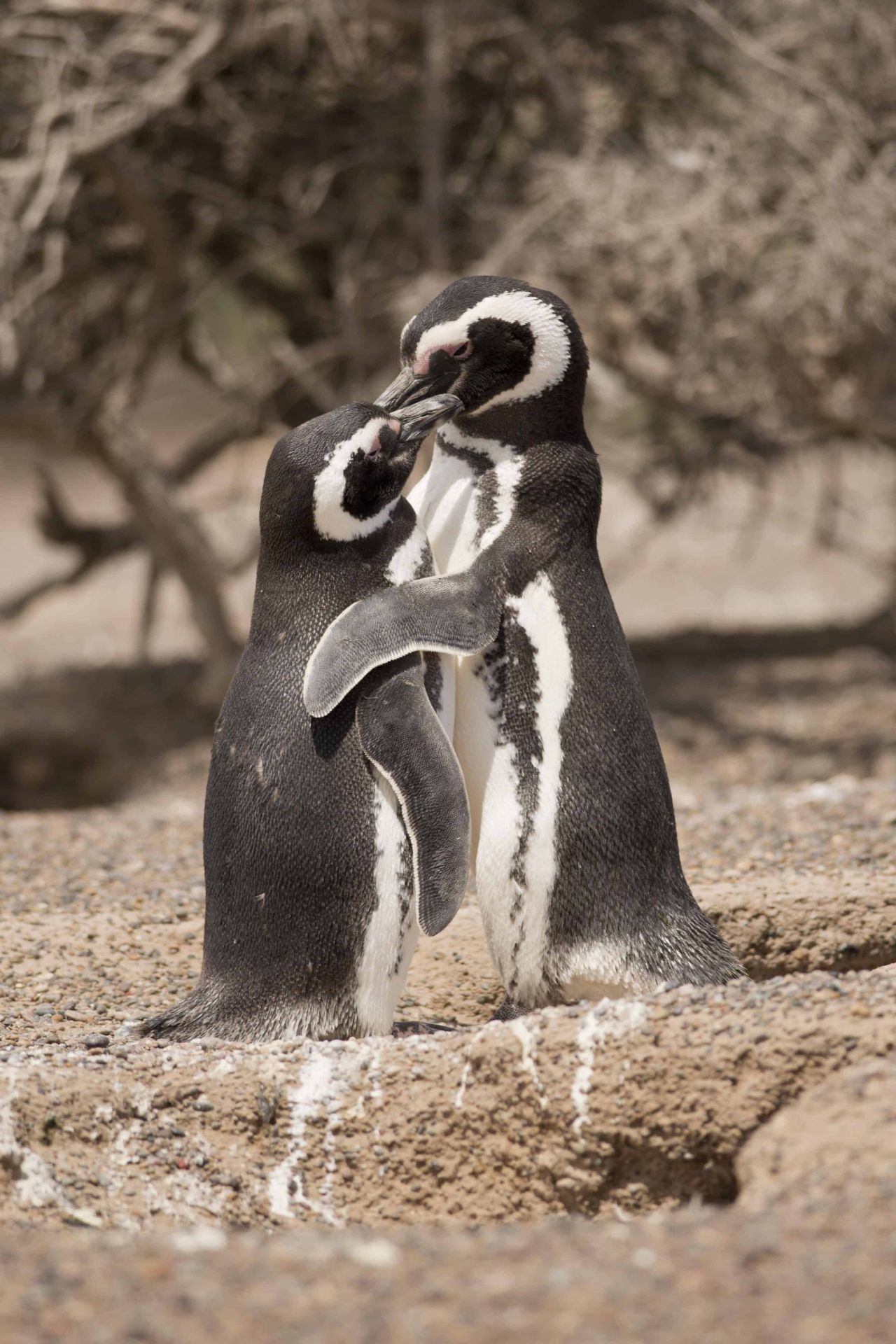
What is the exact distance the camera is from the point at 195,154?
9188mm

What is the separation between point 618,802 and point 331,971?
2.07 ft

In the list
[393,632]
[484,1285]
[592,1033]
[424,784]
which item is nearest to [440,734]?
[424,784]

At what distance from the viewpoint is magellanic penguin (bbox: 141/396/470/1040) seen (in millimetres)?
2918

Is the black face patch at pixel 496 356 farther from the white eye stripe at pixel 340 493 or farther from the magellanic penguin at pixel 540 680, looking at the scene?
the white eye stripe at pixel 340 493

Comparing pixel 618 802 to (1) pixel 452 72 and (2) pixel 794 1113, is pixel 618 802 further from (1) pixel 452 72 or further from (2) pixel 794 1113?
(1) pixel 452 72

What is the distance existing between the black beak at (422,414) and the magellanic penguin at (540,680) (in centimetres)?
5

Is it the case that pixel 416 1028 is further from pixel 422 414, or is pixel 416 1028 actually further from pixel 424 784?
pixel 422 414

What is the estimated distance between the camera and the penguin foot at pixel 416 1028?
317cm

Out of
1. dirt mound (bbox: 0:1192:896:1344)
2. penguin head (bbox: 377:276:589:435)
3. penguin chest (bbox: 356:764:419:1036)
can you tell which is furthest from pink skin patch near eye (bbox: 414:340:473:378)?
dirt mound (bbox: 0:1192:896:1344)

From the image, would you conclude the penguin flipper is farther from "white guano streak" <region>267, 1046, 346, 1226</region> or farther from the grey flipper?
"white guano streak" <region>267, 1046, 346, 1226</region>

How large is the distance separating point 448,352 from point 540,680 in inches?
26.8

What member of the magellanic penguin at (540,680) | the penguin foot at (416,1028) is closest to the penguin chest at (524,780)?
the magellanic penguin at (540,680)

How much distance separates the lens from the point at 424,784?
2.89 m

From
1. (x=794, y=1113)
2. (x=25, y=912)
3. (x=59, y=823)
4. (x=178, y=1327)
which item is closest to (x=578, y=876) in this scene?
(x=794, y=1113)
